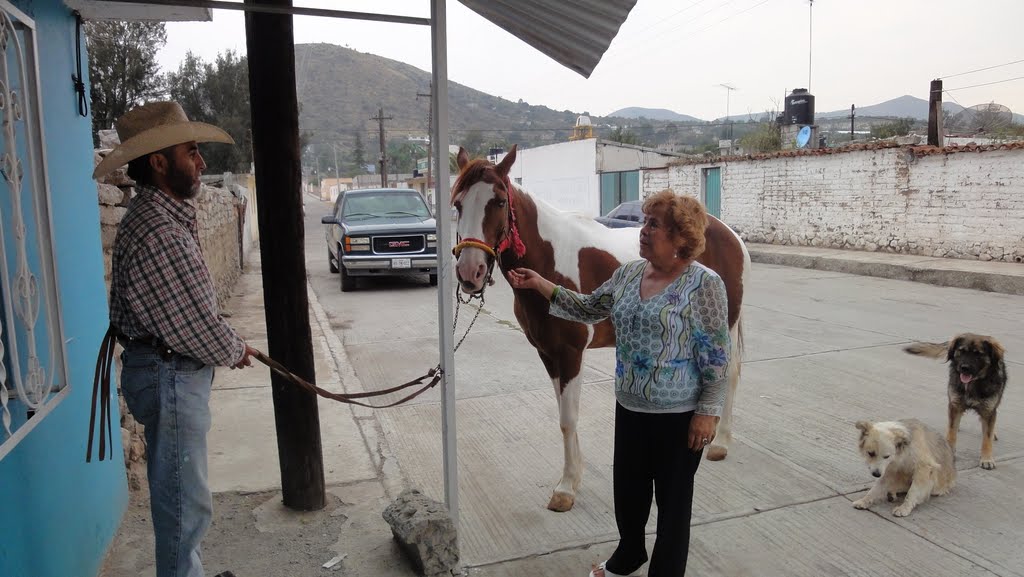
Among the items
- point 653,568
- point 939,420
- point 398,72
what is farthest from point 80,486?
point 398,72

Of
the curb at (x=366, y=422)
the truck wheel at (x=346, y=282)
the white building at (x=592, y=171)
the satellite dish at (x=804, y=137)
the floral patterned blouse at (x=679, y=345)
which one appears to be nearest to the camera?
the floral patterned blouse at (x=679, y=345)

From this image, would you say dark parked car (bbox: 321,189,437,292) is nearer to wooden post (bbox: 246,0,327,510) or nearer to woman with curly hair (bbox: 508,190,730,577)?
wooden post (bbox: 246,0,327,510)

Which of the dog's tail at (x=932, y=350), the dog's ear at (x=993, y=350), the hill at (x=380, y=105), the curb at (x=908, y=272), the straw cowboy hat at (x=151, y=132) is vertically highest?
the hill at (x=380, y=105)

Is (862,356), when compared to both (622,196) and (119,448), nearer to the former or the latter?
(119,448)

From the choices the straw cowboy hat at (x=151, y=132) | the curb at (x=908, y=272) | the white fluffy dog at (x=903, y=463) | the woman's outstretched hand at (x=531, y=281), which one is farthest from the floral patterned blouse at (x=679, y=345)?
the curb at (x=908, y=272)

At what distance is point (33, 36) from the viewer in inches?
86.6

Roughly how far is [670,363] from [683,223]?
533 mm

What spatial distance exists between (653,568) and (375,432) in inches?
106

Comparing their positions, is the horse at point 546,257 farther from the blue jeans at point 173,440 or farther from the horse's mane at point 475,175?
the blue jeans at point 173,440

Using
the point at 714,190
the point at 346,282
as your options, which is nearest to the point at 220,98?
the point at 346,282

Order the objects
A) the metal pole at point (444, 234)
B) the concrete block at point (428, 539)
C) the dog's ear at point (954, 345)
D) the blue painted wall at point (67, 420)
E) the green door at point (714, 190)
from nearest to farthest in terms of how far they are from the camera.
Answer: the blue painted wall at point (67, 420)
the metal pole at point (444, 234)
the concrete block at point (428, 539)
the dog's ear at point (954, 345)
the green door at point (714, 190)

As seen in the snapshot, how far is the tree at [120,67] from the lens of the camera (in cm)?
1452

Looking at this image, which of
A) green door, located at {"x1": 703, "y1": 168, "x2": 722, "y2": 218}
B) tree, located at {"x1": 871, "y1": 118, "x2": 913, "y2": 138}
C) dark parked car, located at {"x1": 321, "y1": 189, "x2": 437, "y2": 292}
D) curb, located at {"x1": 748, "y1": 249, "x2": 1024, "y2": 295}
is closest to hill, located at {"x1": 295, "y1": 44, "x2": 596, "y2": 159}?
tree, located at {"x1": 871, "y1": 118, "x2": 913, "y2": 138}

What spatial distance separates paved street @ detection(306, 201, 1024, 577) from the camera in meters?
3.27
